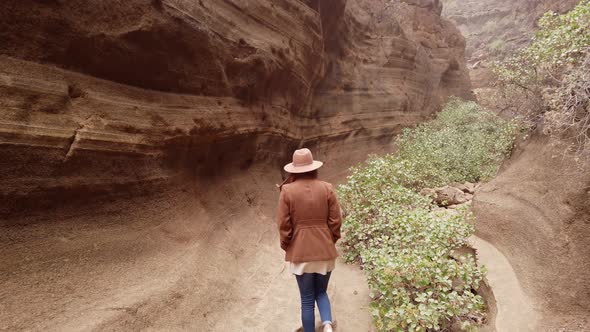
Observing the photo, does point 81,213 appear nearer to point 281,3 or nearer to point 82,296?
point 82,296

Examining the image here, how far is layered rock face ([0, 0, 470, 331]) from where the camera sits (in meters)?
3.22

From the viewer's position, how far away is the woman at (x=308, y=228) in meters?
3.12

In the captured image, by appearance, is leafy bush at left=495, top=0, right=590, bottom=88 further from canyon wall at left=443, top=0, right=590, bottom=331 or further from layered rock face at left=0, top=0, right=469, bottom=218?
layered rock face at left=0, top=0, right=469, bottom=218

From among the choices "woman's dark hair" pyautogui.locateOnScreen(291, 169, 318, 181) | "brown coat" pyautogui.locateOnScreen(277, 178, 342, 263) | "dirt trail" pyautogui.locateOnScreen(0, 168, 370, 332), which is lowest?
"dirt trail" pyautogui.locateOnScreen(0, 168, 370, 332)

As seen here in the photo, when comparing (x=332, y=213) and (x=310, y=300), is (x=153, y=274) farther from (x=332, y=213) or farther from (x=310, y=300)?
(x=332, y=213)

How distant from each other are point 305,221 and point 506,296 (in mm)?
2440

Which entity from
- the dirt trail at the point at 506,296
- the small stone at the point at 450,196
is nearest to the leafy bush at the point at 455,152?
the small stone at the point at 450,196

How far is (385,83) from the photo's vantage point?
13.0 m

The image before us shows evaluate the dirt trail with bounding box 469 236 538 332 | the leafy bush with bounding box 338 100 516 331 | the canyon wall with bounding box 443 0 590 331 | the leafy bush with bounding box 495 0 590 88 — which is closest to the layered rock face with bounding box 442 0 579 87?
the leafy bush with bounding box 338 100 516 331

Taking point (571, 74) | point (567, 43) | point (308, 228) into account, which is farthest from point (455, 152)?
point (308, 228)

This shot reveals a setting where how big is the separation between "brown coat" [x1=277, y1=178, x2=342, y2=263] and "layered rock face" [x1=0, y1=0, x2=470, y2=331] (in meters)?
1.38

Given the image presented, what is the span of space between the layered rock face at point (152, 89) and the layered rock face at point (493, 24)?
52.4 ft

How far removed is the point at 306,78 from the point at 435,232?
5622mm

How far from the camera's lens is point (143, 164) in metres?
4.37
